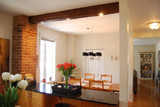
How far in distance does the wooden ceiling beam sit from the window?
157 cm

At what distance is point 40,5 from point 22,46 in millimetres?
1286

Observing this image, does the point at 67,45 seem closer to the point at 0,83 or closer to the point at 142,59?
the point at 0,83

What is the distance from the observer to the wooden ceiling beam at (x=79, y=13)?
2772mm

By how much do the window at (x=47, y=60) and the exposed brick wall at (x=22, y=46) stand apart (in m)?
1.29

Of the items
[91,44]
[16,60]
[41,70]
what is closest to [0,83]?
[16,60]

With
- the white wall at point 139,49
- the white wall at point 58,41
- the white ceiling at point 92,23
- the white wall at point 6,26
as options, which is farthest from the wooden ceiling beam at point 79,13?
the white wall at point 139,49

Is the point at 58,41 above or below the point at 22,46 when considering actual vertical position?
above

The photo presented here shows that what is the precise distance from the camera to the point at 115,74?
6000 millimetres

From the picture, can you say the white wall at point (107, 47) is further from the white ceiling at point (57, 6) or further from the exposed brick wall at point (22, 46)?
the exposed brick wall at point (22, 46)

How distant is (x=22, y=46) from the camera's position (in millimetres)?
3559

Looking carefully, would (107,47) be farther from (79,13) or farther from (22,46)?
(22,46)

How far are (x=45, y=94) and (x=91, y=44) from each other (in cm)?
Answer: 429

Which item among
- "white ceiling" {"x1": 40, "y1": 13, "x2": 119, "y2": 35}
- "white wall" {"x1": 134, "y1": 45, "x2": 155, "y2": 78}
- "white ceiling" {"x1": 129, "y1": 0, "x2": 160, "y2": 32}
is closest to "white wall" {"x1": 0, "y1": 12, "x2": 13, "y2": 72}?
"white ceiling" {"x1": 40, "y1": 13, "x2": 119, "y2": 35}

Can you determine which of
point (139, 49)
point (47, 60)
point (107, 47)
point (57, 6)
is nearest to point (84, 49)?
point (107, 47)
